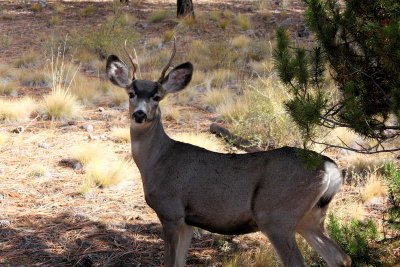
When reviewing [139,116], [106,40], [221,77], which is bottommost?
[221,77]

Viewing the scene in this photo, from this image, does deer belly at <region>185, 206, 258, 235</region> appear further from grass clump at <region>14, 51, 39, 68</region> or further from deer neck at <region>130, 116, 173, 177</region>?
grass clump at <region>14, 51, 39, 68</region>

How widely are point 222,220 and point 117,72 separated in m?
1.68

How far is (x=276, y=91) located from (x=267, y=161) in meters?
4.95

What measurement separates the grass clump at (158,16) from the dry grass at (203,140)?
1292cm

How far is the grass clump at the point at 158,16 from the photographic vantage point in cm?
2180

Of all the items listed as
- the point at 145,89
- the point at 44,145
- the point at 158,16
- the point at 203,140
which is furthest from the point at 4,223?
the point at 158,16

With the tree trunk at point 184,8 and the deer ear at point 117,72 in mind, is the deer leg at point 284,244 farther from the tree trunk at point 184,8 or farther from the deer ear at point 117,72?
the tree trunk at point 184,8

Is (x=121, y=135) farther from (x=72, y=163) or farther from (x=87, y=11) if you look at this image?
(x=87, y=11)

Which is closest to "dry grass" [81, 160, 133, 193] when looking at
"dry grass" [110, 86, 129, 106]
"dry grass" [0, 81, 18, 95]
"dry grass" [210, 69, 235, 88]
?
"dry grass" [110, 86, 129, 106]

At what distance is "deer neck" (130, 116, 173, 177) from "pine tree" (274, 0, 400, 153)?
1.21 metres

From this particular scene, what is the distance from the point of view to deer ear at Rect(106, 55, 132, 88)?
220 inches

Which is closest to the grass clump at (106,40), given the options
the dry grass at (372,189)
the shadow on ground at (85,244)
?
the dry grass at (372,189)

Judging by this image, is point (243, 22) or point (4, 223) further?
point (243, 22)

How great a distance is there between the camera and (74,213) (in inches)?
262
